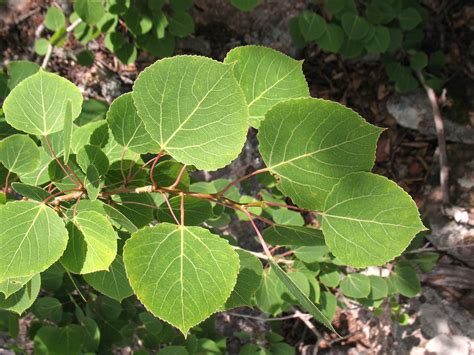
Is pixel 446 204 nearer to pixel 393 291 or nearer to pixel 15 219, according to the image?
pixel 393 291

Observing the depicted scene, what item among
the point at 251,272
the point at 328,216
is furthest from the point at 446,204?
the point at 328,216

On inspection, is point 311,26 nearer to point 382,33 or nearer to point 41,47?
point 382,33

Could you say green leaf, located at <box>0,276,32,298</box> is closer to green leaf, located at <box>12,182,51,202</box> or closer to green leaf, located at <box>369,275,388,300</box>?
green leaf, located at <box>12,182,51,202</box>

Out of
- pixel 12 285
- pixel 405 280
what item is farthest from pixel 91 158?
pixel 405 280

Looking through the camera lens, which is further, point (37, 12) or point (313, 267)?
point (37, 12)

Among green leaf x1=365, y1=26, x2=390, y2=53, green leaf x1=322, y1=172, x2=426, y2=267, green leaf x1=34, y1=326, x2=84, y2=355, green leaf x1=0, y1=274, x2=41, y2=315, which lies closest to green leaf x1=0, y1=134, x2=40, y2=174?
green leaf x1=0, y1=274, x2=41, y2=315

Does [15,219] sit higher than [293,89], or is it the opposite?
[293,89]
